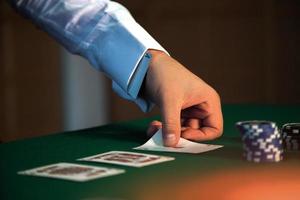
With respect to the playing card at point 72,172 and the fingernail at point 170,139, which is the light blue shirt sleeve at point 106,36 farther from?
the playing card at point 72,172

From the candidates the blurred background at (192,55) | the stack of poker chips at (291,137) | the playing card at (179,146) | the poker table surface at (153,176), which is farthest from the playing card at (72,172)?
the blurred background at (192,55)

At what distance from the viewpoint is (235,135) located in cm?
215

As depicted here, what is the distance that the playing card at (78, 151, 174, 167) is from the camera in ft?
5.42

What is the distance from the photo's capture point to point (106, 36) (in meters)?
2.18

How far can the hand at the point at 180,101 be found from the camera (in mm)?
1932

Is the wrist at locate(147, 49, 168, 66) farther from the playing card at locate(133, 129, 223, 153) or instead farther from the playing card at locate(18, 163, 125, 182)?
the playing card at locate(18, 163, 125, 182)

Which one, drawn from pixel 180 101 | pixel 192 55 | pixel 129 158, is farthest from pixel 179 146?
pixel 192 55

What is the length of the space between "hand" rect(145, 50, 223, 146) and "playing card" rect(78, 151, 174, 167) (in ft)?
0.59

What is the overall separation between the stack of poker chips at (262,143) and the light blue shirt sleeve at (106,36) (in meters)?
0.52

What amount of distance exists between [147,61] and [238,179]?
71 cm

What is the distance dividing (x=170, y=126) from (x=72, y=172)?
478 mm

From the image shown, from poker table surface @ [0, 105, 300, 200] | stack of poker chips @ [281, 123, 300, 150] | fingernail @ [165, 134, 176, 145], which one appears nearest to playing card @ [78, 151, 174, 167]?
poker table surface @ [0, 105, 300, 200]

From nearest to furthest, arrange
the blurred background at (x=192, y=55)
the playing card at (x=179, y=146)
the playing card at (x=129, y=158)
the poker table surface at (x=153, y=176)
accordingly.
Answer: the poker table surface at (x=153, y=176) < the playing card at (x=129, y=158) < the playing card at (x=179, y=146) < the blurred background at (x=192, y=55)

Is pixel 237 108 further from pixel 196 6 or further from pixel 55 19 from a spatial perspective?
pixel 196 6
